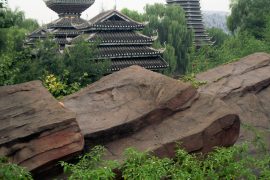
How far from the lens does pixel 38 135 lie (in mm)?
6184

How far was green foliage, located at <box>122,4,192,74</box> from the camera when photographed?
127ft

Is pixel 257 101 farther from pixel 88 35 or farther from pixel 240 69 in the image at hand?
pixel 88 35

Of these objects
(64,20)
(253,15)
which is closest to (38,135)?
(253,15)

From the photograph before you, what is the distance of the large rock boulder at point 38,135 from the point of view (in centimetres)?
600

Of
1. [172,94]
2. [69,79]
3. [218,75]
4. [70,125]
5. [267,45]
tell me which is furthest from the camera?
[267,45]

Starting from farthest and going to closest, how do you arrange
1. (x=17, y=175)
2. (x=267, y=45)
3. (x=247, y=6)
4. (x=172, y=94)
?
(x=247, y=6) < (x=267, y=45) < (x=172, y=94) < (x=17, y=175)

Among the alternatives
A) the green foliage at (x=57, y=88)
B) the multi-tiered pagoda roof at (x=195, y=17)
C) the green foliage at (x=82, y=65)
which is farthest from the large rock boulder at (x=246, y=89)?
the multi-tiered pagoda roof at (x=195, y=17)

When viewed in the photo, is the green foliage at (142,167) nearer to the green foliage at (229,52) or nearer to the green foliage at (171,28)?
the green foliage at (229,52)

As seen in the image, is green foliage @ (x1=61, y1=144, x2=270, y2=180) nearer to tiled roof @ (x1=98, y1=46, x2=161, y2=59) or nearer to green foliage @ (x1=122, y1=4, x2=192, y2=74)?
tiled roof @ (x1=98, y1=46, x2=161, y2=59)

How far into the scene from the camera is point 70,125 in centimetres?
630

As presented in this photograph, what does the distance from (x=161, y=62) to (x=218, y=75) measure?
626 inches

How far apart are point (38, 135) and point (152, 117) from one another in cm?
206

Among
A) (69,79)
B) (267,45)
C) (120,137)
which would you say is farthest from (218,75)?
(267,45)

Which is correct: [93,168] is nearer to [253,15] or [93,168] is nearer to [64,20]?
[253,15]
